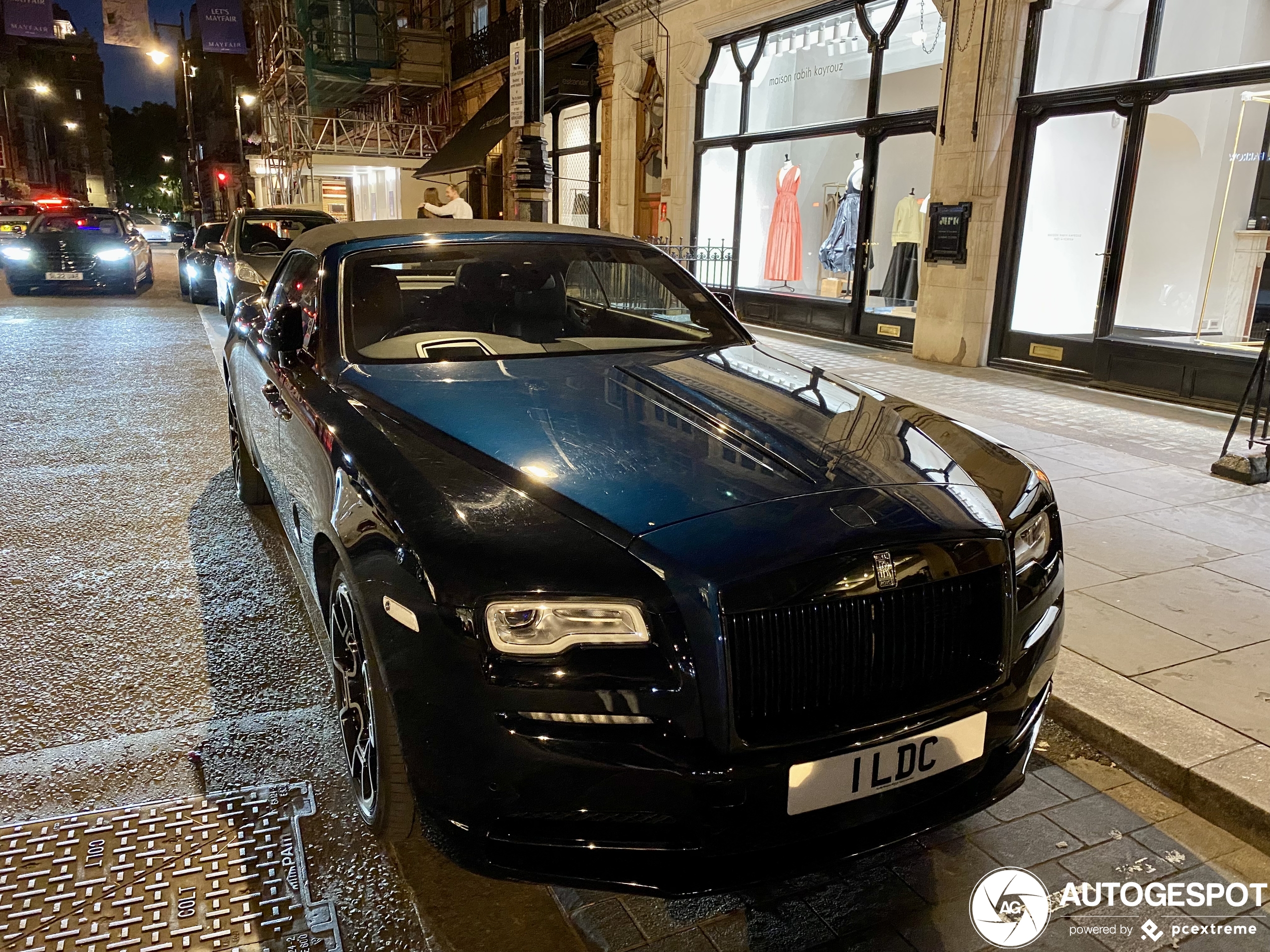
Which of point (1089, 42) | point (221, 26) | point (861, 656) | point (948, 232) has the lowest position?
point (861, 656)

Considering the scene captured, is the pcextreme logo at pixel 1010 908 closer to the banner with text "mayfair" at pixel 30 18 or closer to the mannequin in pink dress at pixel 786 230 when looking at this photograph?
the mannequin in pink dress at pixel 786 230

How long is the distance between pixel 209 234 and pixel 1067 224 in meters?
13.6

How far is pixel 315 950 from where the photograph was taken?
2.24 m

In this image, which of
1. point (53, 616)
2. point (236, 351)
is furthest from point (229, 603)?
point (236, 351)

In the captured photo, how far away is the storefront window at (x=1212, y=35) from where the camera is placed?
852cm

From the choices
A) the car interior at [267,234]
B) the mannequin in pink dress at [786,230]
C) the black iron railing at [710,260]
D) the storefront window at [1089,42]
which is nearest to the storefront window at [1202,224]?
the storefront window at [1089,42]

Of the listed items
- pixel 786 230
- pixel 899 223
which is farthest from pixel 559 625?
pixel 786 230

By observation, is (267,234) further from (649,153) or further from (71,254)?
(649,153)

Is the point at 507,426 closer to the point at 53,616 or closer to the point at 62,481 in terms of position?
the point at 53,616

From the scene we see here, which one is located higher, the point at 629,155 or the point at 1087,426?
the point at 629,155

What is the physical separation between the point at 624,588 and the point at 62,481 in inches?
213

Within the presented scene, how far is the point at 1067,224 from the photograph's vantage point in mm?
10344

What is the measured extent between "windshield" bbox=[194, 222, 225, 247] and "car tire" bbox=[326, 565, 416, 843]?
15.3 metres

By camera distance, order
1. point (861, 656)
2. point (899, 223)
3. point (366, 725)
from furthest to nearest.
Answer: point (899, 223)
point (366, 725)
point (861, 656)
